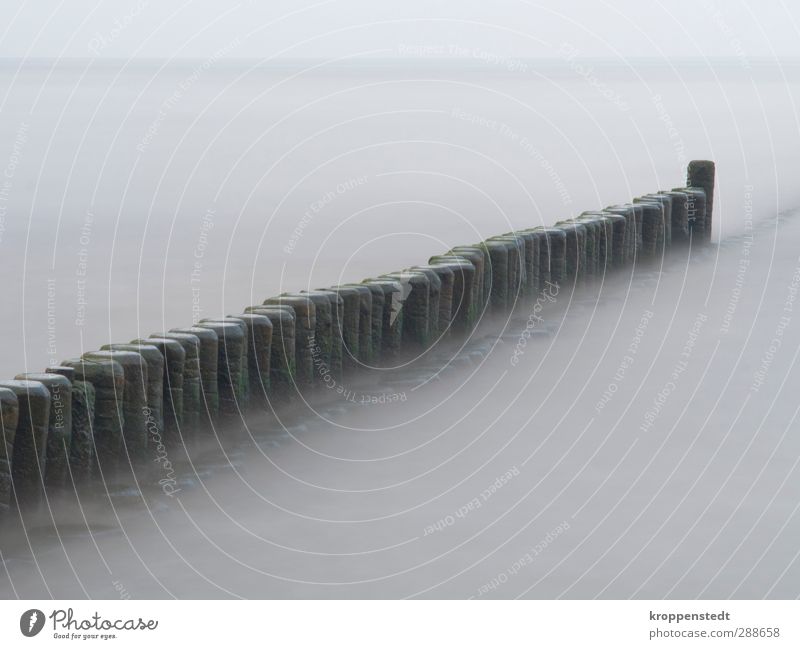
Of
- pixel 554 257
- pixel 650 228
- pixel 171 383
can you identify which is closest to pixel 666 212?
pixel 650 228

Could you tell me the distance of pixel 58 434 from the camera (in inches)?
273

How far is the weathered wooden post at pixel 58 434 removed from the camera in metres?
6.86

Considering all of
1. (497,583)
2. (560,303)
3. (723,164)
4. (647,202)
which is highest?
(723,164)

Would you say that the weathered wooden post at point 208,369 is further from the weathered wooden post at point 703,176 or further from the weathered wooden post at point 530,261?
the weathered wooden post at point 703,176

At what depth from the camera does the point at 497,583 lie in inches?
250

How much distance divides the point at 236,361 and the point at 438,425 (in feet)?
5.07

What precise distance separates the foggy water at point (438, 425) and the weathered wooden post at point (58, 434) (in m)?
0.15

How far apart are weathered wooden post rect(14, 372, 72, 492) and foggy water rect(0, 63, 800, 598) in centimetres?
15

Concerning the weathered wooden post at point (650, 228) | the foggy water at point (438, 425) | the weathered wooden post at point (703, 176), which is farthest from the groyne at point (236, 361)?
the weathered wooden post at point (703, 176)

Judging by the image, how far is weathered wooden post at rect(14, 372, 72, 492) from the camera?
270 inches

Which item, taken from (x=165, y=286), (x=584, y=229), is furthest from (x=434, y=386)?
(x=165, y=286)

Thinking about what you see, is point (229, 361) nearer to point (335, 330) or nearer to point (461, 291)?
point (335, 330)

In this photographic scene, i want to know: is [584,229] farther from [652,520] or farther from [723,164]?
[723,164]

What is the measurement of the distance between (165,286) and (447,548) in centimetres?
871
